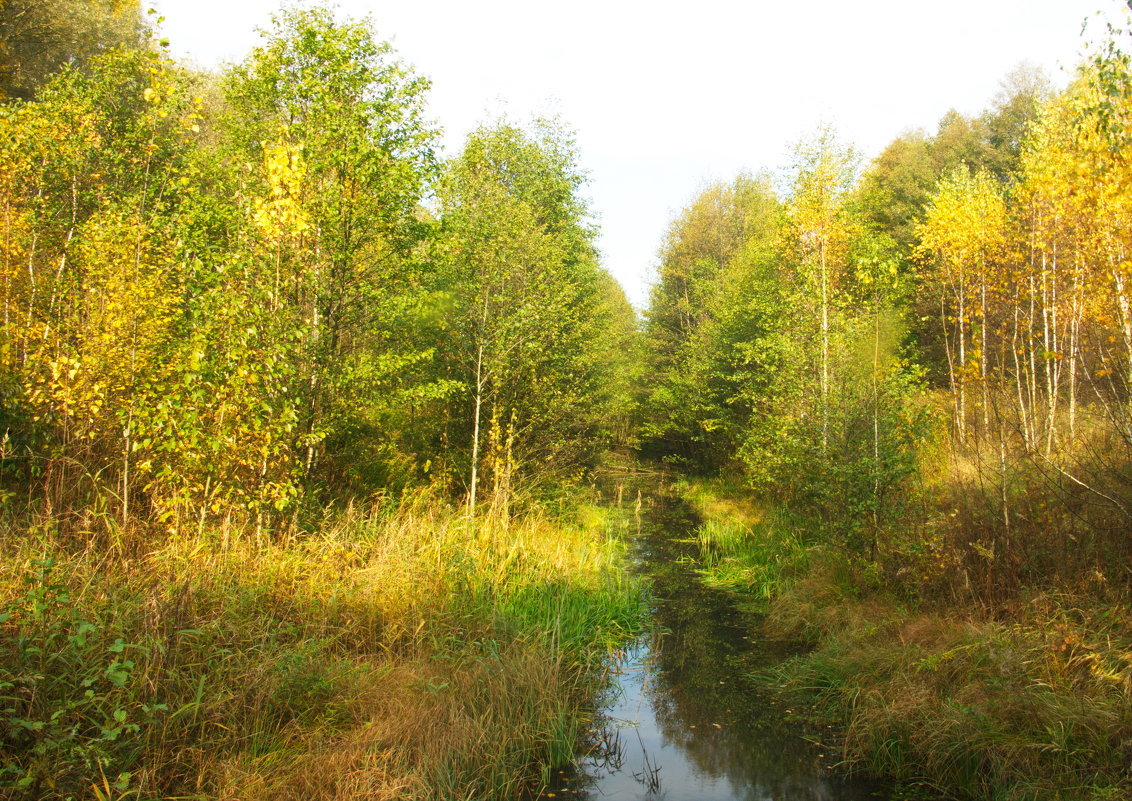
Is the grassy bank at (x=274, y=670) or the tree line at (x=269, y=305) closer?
the grassy bank at (x=274, y=670)

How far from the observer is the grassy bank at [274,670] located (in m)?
4.28

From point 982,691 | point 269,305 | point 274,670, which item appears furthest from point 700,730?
point 269,305

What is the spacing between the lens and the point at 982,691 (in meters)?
6.10

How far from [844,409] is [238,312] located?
25.5 feet

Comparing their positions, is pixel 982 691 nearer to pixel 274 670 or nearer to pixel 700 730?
pixel 700 730

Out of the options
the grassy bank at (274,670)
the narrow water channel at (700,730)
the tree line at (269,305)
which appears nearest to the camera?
the grassy bank at (274,670)

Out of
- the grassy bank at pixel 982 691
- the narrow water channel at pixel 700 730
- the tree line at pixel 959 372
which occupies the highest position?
the tree line at pixel 959 372

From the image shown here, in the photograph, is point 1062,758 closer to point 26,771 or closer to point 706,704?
point 706,704

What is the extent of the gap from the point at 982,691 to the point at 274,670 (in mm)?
5516

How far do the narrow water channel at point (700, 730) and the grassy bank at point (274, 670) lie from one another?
426 mm

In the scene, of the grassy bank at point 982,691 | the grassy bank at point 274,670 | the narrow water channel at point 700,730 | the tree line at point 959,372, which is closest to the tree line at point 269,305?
the grassy bank at point 274,670

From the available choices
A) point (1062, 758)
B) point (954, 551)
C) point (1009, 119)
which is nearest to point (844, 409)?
point (954, 551)

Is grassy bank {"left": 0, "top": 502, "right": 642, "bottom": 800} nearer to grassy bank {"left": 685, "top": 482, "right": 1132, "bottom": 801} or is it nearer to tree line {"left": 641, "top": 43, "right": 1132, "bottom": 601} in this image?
grassy bank {"left": 685, "top": 482, "right": 1132, "bottom": 801}

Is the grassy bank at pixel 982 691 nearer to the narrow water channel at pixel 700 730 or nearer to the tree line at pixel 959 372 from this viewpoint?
the narrow water channel at pixel 700 730
